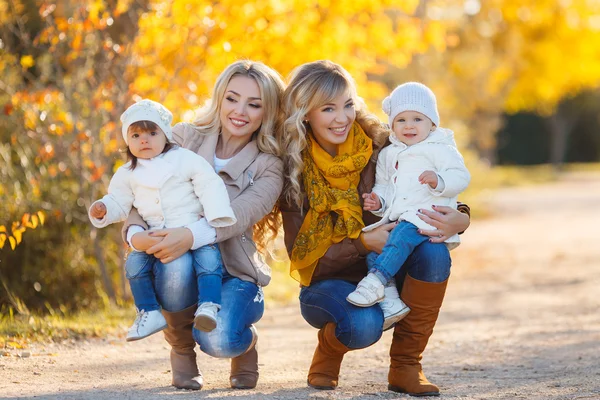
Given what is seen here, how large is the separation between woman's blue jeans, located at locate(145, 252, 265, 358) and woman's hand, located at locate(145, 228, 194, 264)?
45 millimetres

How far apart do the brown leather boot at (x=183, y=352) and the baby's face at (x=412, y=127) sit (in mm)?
1169

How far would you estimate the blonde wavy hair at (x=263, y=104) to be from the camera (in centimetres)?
385

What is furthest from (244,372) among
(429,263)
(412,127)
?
(412,127)

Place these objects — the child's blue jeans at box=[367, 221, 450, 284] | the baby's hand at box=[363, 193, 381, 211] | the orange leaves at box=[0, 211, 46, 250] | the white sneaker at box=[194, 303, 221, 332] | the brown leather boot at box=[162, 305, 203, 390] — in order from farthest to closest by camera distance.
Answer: the orange leaves at box=[0, 211, 46, 250] < the baby's hand at box=[363, 193, 381, 211] < the brown leather boot at box=[162, 305, 203, 390] < the child's blue jeans at box=[367, 221, 450, 284] < the white sneaker at box=[194, 303, 221, 332]

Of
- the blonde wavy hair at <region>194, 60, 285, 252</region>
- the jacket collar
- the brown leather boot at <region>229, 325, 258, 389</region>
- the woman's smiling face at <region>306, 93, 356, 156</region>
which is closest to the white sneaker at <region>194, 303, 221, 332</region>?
the brown leather boot at <region>229, 325, 258, 389</region>

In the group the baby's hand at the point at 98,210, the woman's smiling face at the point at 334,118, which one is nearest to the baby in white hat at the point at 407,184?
the woman's smiling face at the point at 334,118

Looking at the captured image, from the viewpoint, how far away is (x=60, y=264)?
21.6ft

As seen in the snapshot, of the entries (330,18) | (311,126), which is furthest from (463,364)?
(330,18)

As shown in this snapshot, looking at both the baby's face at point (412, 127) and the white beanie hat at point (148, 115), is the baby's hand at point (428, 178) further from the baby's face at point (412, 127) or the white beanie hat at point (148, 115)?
the white beanie hat at point (148, 115)

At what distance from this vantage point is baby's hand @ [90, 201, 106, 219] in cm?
347

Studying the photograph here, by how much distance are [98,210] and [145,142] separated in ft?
1.10

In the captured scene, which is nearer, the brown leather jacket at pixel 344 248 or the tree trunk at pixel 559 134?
the brown leather jacket at pixel 344 248

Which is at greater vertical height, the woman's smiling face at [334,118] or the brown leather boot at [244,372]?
the woman's smiling face at [334,118]

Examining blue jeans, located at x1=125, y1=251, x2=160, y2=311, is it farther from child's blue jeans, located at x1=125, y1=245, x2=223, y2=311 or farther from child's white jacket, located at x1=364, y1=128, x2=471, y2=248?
child's white jacket, located at x1=364, y1=128, x2=471, y2=248
